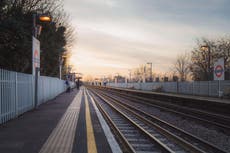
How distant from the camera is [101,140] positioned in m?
10.1

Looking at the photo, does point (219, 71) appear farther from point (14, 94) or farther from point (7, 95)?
Result: point (7, 95)

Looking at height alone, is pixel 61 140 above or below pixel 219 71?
below

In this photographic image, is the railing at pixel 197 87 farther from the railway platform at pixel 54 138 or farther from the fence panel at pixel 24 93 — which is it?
the railway platform at pixel 54 138

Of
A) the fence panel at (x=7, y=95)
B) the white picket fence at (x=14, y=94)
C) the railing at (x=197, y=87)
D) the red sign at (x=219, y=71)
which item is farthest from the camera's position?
the railing at (x=197, y=87)

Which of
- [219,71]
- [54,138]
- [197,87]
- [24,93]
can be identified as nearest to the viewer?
[54,138]

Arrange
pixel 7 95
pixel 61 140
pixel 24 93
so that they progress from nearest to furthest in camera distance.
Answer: pixel 61 140
pixel 7 95
pixel 24 93

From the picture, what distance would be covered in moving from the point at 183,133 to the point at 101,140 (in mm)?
3604

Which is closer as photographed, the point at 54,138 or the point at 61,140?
the point at 61,140

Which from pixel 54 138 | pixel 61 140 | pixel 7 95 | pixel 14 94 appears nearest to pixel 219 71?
pixel 14 94

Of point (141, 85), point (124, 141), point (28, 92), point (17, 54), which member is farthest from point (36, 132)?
point (141, 85)

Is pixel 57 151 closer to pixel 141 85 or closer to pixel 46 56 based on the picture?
pixel 46 56

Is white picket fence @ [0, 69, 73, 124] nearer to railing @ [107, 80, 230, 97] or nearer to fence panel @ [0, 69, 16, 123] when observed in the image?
fence panel @ [0, 69, 16, 123]

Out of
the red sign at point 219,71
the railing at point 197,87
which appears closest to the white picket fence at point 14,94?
the red sign at point 219,71

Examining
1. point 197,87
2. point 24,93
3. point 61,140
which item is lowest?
point 61,140
